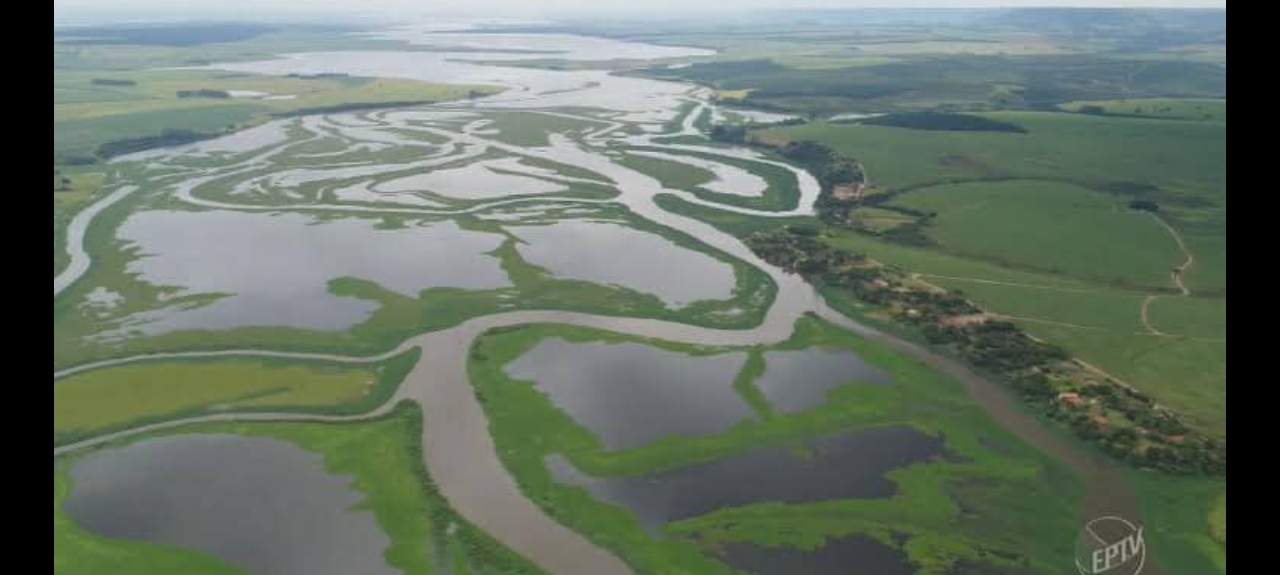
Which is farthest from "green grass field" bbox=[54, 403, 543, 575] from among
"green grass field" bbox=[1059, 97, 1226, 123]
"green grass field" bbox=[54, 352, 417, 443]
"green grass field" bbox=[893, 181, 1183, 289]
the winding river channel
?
"green grass field" bbox=[1059, 97, 1226, 123]

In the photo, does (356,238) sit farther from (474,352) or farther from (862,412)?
(862,412)

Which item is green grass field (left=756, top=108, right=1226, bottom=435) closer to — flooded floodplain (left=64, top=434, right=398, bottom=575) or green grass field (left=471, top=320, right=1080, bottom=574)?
green grass field (left=471, top=320, right=1080, bottom=574)

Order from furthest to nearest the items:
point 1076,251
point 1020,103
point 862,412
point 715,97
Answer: point 715,97 < point 1020,103 < point 1076,251 < point 862,412

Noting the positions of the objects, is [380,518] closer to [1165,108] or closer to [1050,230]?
→ [1050,230]

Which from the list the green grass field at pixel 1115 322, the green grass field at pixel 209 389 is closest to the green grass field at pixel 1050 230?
the green grass field at pixel 1115 322

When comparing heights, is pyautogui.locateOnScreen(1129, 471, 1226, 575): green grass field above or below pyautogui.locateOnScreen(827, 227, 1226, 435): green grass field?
below

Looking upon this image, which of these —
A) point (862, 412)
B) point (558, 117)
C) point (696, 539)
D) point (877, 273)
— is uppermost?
point (558, 117)
